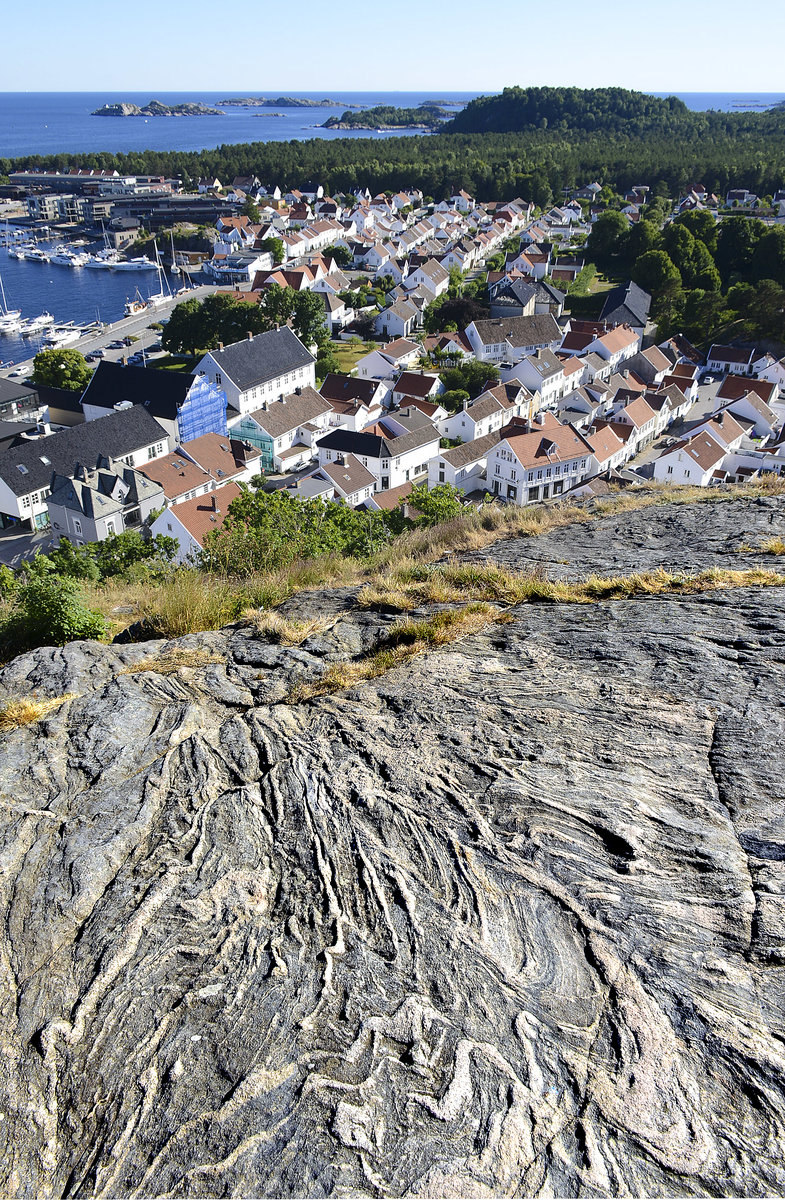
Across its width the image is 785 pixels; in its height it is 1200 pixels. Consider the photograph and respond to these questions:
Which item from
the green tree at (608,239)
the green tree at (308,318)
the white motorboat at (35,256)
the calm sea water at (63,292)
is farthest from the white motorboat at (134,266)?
the green tree at (608,239)

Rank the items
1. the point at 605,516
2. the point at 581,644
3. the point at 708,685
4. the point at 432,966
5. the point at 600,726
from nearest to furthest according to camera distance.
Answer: the point at 432,966
the point at 600,726
the point at 708,685
the point at 581,644
the point at 605,516

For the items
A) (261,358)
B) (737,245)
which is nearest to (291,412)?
(261,358)

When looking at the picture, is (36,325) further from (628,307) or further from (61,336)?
(628,307)

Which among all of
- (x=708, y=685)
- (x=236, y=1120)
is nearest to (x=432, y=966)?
(x=236, y=1120)

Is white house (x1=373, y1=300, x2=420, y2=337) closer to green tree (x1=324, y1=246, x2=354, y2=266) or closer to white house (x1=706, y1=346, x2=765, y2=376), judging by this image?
green tree (x1=324, y1=246, x2=354, y2=266)

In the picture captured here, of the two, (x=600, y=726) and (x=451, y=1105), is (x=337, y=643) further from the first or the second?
(x=451, y=1105)
